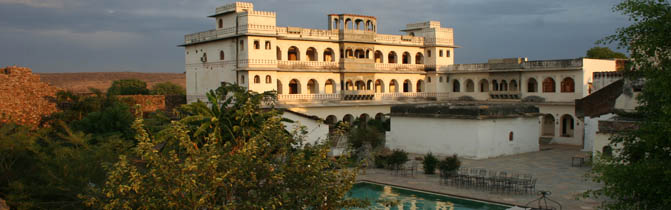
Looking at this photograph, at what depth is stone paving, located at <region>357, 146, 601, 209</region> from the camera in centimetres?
1636

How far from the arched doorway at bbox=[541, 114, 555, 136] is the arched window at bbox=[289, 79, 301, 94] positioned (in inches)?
592

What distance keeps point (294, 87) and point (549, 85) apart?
15482 mm

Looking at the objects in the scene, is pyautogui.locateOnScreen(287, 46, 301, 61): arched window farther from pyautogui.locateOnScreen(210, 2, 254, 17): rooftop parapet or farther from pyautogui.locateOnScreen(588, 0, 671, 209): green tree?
pyautogui.locateOnScreen(588, 0, 671, 209): green tree

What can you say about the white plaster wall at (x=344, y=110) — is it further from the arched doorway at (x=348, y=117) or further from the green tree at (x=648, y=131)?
the green tree at (x=648, y=131)

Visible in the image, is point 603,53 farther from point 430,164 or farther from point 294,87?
point 430,164

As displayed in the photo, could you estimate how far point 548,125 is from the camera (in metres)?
34.8

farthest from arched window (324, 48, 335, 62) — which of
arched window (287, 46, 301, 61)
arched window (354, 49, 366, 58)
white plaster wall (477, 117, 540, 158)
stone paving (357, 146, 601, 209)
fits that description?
stone paving (357, 146, 601, 209)

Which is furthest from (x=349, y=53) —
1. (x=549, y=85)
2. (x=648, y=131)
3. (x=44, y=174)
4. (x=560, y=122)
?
(x=648, y=131)

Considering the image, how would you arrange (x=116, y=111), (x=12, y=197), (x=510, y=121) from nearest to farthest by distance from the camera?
(x=12, y=197), (x=116, y=111), (x=510, y=121)

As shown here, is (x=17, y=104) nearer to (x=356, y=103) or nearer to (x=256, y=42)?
(x=256, y=42)

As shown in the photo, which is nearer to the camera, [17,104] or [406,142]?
[17,104]

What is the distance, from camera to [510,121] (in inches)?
1041

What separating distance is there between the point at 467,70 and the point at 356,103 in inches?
336

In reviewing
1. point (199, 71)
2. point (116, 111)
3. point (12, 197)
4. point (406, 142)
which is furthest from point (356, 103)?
point (12, 197)
